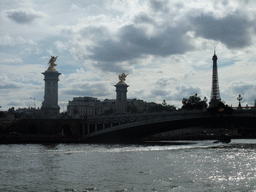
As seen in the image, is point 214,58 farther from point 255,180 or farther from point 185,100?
point 255,180

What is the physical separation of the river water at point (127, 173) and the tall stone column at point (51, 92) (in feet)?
231

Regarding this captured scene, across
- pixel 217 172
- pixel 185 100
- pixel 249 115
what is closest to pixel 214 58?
pixel 185 100

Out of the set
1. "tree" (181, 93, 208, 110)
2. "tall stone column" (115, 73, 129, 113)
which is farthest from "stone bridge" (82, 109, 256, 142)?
"tall stone column" (115, 73, 129, 113)

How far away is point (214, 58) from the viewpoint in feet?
432

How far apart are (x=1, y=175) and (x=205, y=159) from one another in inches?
797

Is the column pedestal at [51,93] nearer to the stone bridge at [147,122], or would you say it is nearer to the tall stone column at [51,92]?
the tall stone column at [51,92]

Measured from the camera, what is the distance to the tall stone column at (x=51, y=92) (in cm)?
11681

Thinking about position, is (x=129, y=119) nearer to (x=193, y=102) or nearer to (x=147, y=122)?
A: (x=147, y=122)

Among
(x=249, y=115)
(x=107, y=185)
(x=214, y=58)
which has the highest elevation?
(x=214, y=58)

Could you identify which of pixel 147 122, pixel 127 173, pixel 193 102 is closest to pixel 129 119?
pixel 147 122

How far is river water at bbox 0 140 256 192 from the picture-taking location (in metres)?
27.7

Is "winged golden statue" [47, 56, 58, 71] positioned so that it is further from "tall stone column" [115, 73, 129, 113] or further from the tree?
the tree

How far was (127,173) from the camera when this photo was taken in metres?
33.5

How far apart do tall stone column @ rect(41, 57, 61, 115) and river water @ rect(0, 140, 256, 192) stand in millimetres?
70390
